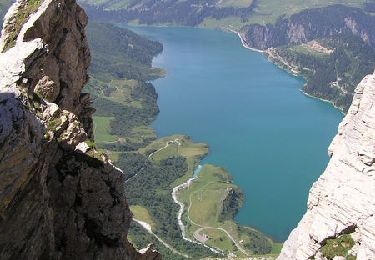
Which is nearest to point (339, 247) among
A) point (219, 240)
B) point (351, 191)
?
point (351, 191)

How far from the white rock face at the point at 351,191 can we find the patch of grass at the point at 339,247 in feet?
0.66

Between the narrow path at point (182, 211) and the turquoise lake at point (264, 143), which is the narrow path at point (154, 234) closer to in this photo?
the narrow path at point (182, 211)

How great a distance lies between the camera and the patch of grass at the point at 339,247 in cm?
2316

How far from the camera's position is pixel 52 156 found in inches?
824

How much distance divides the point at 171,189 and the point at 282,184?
3007cm

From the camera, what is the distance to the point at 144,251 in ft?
89.9

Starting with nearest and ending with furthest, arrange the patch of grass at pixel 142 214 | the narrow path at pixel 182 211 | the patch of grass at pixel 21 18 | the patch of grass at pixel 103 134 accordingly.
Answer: the patch of grass at pixel 21 18 < the narrow path at pixel 182 211 < the patch of grass at pixel 142 214 < the patch of grass at pixel 103 134

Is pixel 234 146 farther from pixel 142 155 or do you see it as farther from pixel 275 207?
pixel 275 207

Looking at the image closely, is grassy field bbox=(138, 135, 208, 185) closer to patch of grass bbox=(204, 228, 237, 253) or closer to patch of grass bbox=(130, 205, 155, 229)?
patch of grass bbox=(130, 205, 155, 229)

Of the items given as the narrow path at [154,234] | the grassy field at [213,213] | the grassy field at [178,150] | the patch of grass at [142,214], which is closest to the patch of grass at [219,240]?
the grassy field at [213,213]

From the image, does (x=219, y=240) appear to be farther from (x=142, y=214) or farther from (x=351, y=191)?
(x=351, y=191)

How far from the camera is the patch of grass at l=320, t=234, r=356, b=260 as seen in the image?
23.2m

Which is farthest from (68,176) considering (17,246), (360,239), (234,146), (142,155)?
(142,155)

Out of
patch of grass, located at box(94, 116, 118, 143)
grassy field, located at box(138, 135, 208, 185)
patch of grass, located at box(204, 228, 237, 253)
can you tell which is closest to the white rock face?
patch of grass, located at box(204, 228, 237, 253)
